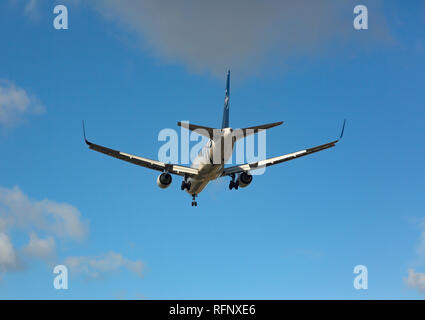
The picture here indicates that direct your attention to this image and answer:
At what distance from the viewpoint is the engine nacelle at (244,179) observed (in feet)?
171

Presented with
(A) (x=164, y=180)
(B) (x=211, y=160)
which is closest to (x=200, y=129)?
(B) (x=211, y=160)

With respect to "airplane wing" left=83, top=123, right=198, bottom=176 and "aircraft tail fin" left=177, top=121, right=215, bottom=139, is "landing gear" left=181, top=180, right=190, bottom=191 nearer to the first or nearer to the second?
"airplane wing" left=83, top=123, right=198, bottom=176

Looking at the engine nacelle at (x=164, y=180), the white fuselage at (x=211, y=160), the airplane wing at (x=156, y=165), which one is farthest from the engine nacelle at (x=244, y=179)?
the engine nacelle at (x=164, y=180)

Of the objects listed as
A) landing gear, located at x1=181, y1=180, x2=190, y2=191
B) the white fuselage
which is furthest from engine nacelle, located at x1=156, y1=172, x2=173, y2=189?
the white fuselage

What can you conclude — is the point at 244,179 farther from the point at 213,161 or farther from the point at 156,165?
the point at 156,165

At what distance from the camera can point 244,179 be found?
52.2m

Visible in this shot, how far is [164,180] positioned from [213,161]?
622 centimetres
